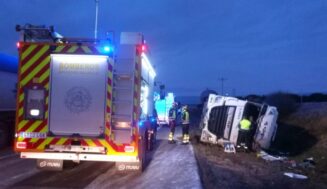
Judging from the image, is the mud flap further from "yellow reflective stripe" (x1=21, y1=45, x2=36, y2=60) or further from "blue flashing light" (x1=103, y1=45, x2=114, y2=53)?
"blue flashing light" (x1=103, y1=45, x2=114, y2=53)

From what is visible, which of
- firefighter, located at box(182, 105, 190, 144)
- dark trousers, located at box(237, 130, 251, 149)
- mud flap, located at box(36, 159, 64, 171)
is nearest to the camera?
mud flap, located at box(36, 159, 64, 171)

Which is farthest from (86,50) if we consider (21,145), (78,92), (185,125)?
(185,125)

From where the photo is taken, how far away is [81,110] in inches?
414

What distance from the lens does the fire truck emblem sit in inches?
414

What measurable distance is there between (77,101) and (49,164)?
183 cm

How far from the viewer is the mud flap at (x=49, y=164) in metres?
11.2

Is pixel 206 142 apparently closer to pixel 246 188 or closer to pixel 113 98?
pixel 246 188

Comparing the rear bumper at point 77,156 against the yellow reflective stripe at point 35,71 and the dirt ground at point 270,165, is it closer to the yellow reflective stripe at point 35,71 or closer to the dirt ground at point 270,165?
the yellow reflective stripe at point 35,71

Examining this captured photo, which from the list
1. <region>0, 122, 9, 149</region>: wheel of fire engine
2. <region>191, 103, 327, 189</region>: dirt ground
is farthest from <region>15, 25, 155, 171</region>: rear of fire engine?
<region>0, 122, 9, 149</region>: wheel of fire engine

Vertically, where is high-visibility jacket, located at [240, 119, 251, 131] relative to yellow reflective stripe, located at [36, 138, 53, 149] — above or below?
above

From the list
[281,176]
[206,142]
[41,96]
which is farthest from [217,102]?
[41,96]

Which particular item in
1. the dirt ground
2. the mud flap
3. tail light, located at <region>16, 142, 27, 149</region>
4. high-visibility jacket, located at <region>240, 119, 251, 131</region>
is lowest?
the dirt ground

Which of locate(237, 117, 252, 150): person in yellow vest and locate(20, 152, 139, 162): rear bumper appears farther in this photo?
locate(237, 117, 252, 150): person in yellow vest

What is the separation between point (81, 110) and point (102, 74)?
0.92 metres
